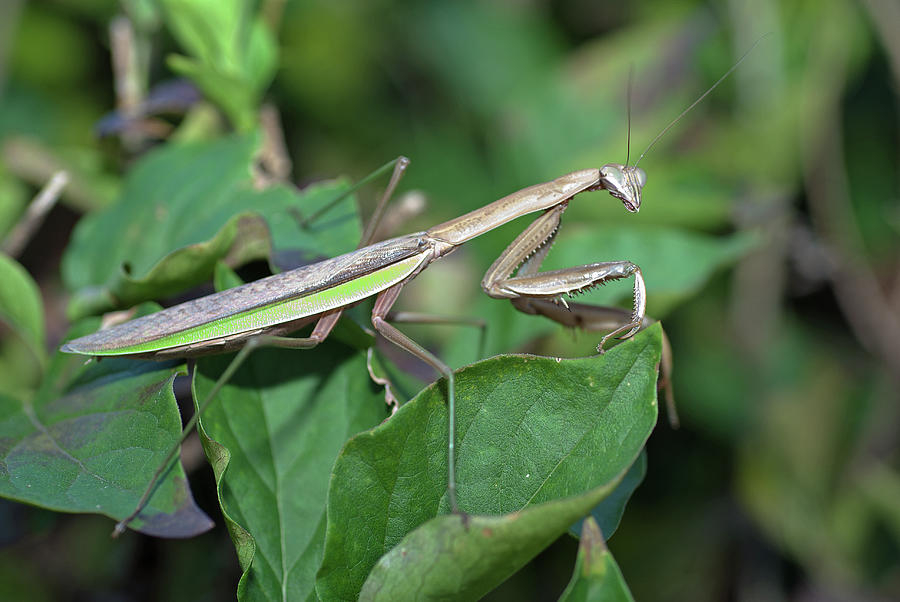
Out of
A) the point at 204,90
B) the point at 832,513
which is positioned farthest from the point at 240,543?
the point at 832,513

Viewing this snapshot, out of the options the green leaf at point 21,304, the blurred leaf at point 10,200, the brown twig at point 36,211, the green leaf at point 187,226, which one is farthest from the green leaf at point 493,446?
the blurred leaf at point 10,200

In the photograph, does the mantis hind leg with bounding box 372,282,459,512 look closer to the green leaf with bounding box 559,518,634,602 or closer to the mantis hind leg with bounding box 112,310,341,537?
the mantis hind leg with bounding box 112,310,341,537

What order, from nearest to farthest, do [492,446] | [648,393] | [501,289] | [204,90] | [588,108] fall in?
[648,393] → [492,446] → [501,289] → [204,90] → [588,108]

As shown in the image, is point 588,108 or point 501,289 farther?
point 588,108

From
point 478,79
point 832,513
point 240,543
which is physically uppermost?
point 240,543

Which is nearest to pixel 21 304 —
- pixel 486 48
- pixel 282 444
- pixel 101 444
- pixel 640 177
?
pixel 101 444

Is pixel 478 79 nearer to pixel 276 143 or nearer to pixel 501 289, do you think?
pixel 276 143

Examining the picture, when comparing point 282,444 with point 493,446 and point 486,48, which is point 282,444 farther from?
point 486,48
